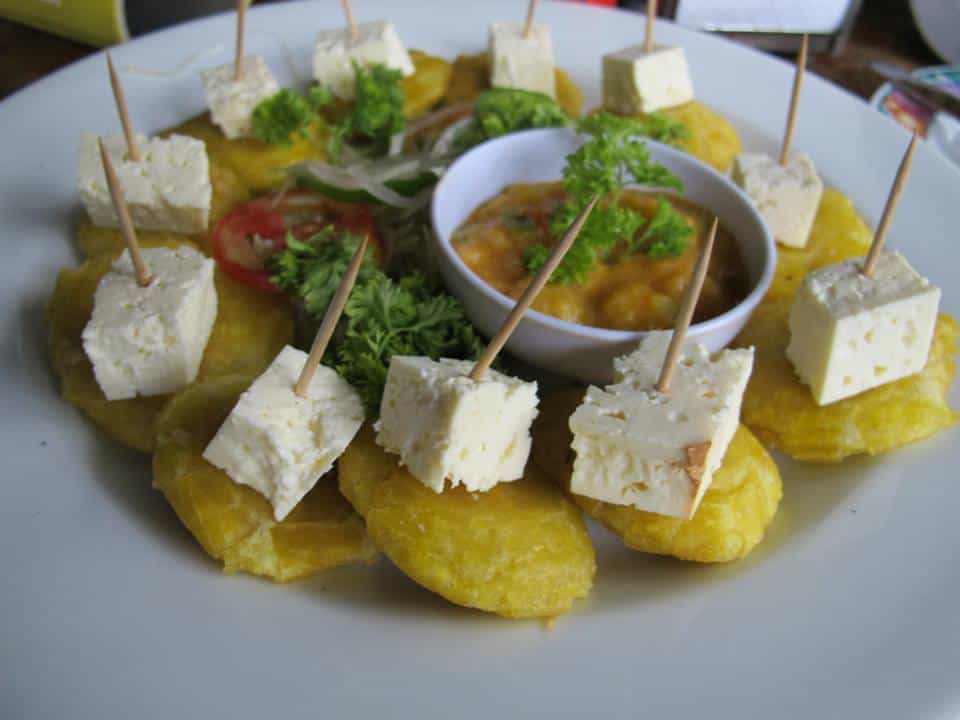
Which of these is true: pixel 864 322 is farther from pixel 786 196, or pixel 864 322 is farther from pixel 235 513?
pixel 235 513

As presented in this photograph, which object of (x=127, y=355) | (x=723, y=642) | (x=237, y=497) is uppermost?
(x=127, y=355)

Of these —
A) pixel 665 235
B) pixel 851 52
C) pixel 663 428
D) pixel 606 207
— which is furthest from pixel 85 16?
pixel 851 52

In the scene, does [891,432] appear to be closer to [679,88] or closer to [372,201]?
[679,88]

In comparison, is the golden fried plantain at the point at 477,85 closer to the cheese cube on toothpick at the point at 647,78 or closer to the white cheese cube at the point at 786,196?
the cheese cube on toothpick at the point at 647,78

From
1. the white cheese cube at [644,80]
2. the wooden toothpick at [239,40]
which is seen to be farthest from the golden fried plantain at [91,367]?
the white cheese cube at [644,80]

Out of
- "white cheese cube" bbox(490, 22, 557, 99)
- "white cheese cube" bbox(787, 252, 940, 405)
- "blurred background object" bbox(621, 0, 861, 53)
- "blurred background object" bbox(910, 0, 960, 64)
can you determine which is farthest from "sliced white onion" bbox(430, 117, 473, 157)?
"blurred background object" bbox(910, 0, 960, 64)

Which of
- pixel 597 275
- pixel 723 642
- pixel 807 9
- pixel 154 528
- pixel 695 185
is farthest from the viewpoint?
pixel 807 9

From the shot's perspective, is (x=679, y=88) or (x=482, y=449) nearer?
(x=482, y=449)

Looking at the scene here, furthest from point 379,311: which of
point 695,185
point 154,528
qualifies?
point 695,185
